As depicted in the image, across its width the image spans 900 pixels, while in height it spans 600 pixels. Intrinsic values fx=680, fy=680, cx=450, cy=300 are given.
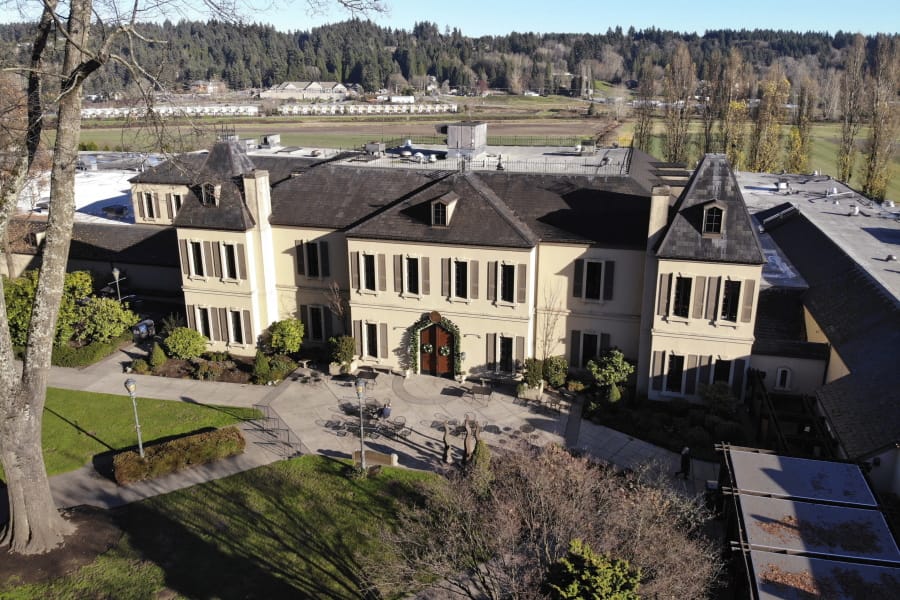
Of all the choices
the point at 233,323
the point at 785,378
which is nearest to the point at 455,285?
the point at 233,323

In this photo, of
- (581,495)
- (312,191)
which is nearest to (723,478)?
(581,495)

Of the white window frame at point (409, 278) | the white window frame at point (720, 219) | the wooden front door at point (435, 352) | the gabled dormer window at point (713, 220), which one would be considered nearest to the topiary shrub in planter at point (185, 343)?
the white window frame at point (409, 278)

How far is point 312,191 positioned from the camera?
3741 centimetres

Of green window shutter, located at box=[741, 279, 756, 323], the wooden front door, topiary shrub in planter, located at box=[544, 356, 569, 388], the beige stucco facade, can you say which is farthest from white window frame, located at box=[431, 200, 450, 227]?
green window shutter, located at box=[741, 279, 756, 323]

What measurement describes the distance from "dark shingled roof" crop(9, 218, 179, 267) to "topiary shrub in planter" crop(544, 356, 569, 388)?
2550 centimetres

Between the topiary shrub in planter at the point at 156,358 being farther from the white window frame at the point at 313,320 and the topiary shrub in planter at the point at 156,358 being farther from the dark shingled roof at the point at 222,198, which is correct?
the white window frame at the point at 313,320

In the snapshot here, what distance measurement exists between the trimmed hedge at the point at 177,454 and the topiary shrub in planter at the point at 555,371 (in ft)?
47.1

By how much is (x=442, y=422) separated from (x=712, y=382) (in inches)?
488

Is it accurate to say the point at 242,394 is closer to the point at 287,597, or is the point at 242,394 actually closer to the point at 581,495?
the point at 287,597

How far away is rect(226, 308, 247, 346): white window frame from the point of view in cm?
3672

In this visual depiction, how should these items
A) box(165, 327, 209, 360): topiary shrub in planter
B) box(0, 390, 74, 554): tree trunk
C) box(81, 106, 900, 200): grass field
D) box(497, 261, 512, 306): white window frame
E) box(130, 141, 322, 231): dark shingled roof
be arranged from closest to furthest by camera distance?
box(0, 390, 74, 554): tree trunk → box(497, 261, 512, 306): white window frame → box(130, 141, 322, 231): dark shingled roof → box(165, 327, 209, 360): topiary shrub in planter → box(81, 106, 900, 200): grass field

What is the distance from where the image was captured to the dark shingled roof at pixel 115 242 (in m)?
44.8

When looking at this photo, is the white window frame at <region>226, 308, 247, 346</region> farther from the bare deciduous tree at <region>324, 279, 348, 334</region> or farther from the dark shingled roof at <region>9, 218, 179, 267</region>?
the dark shingled roof at <region>9, 218, 179, 267</region>

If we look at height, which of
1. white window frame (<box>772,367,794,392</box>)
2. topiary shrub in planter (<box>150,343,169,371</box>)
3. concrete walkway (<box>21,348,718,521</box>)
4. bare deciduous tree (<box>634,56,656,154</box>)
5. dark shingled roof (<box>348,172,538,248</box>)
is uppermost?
bare deciduous tree (<box>634,56,656,154</box>)
